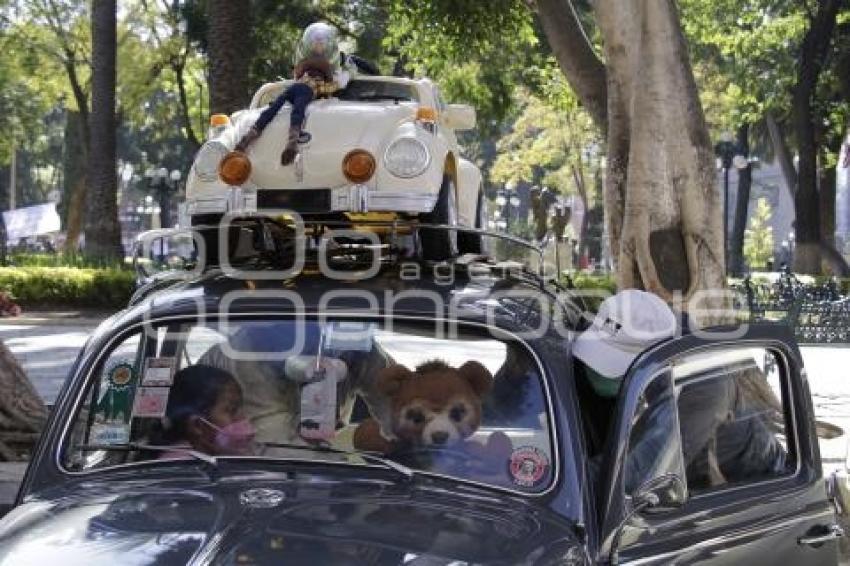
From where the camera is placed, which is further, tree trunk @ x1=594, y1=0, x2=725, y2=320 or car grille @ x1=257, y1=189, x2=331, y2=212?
Answer: tree trunk @ x1=594, y1=0, x2=725, y2=320

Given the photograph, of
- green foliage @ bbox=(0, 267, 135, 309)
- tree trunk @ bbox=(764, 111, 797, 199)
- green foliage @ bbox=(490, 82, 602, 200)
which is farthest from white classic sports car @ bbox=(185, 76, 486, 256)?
green foliage @ bbox=(490, 82, 602, 200)

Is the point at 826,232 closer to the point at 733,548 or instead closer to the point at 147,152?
the point at 733,548

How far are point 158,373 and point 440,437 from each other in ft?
3.10

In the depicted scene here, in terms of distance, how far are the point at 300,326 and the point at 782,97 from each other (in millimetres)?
32481

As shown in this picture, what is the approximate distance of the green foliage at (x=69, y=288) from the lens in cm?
2664

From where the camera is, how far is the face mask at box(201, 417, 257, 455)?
350cm

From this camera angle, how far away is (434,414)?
355 cm

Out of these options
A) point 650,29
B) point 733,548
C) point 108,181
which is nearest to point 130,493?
point 733,548

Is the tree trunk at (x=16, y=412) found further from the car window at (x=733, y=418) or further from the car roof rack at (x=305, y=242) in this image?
the car window at (x=733, y=418)

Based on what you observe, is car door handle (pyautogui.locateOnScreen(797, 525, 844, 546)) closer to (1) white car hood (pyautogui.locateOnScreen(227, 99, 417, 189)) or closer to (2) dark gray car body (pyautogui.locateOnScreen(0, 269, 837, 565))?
(2) dark gray car body (pyautogui.locateOnScreen(0, 269, 837, 565))

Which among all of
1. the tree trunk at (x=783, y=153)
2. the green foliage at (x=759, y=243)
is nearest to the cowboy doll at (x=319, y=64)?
the tree trunk at (x=783, y=153)

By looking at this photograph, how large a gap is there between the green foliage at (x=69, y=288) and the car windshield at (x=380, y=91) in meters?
20.0

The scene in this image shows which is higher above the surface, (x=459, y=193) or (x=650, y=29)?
(x=650, y=29)

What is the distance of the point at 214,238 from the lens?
5.09 m
